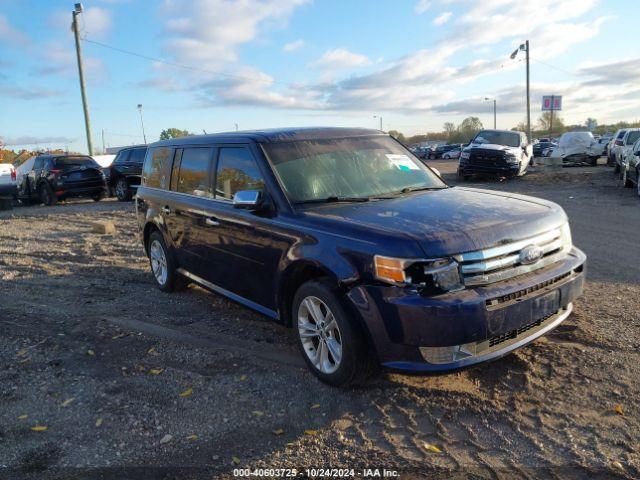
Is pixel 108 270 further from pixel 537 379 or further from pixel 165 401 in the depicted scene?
pixel 537 379

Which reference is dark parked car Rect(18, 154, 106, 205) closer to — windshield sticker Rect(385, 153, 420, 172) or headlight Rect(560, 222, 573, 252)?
windshield sticker Rect(385, 153, 420, 172)

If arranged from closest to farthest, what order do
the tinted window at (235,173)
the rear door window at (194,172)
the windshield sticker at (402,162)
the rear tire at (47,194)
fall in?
the tinted window at (235,173)
the windshield sticker at (402,162)
the rear door window at (194,172)
the rear tire at (47,194)

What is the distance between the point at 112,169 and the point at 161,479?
54.4 feet

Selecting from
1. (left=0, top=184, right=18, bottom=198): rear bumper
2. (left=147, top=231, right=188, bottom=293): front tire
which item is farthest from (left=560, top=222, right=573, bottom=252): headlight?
(left=0, top=184, right=18, bottom=198): rear bumper

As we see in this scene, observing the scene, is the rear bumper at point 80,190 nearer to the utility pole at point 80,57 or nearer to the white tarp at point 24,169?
the white tarp at point 24,169

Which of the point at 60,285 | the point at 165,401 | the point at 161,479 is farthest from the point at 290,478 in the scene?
the point at 60,285

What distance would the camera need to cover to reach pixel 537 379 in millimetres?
3625

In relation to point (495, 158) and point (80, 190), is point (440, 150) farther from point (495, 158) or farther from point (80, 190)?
point (80, 190)

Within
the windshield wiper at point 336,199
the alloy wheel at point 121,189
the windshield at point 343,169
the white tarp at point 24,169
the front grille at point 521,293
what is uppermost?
the white tarp at point 24,169

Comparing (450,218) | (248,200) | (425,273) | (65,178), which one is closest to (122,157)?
(65,178)

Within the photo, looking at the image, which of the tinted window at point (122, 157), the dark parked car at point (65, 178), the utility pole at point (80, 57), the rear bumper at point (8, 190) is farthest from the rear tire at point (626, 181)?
the utility pole at point (80, 57)

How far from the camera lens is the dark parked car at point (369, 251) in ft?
10.3

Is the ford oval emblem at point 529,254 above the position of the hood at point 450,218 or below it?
below

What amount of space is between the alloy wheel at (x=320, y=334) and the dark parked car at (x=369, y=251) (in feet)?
0.03
